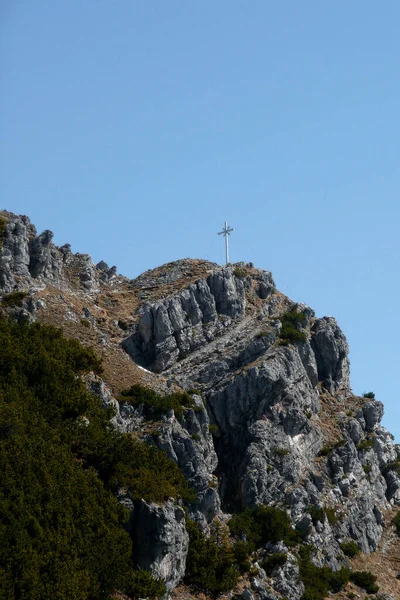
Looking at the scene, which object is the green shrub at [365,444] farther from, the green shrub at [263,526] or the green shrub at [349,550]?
the green shrub at [263,526]

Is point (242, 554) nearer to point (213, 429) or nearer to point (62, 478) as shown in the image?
point (213, 429)

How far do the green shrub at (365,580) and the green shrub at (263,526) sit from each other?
19.3 feet

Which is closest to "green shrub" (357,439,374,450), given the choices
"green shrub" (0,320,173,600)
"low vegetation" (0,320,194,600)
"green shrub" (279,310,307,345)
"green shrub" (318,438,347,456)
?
"green shrub" (318,438,347,456)

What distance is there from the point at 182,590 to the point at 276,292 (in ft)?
136

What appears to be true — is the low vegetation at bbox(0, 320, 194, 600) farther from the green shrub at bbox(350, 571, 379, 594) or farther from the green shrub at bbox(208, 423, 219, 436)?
the green shrub at bbox(350, 571, 379, 594)

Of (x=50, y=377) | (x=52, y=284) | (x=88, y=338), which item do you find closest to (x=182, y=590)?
(x=50, y=377)

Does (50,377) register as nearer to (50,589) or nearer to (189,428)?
(189,428)

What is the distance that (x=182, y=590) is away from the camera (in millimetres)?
86938

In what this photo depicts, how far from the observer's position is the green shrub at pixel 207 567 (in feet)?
288

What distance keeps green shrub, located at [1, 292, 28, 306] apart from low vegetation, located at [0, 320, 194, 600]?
2704 millimetres

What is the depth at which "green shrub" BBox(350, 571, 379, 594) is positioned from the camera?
96.5 meters

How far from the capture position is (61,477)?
82750 mm

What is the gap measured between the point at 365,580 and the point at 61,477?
96.5 ft

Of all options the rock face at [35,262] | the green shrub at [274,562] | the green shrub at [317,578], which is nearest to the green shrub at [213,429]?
the green shrub at [317,578]
